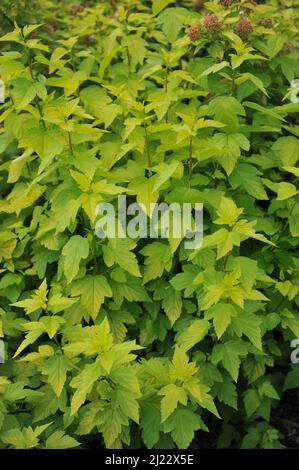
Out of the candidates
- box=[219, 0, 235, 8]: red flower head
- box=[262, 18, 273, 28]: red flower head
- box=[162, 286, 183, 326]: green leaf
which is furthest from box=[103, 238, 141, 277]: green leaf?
box=[262, 18, 273, 28]: red flower head

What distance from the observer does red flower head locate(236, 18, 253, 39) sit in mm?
2816

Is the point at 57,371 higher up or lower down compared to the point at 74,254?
lower down

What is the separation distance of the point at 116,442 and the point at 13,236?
1.15 metres

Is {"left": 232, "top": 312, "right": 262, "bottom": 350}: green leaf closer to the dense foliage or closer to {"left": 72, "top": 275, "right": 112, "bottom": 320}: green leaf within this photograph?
the dense foliage

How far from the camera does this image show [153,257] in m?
2.65

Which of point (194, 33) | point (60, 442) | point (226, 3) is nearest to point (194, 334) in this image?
point (60, 442)

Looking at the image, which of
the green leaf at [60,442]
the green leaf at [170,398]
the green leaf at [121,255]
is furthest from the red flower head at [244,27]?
the green leaf at [60,442]

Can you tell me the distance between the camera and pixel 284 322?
8.80 feet

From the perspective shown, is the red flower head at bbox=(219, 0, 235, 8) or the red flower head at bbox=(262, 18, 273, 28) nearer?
the red flower head at bbox=(219, 0, 235, 8)

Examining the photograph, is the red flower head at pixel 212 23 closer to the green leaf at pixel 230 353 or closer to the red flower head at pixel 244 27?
the red flower head at pixel 244 27

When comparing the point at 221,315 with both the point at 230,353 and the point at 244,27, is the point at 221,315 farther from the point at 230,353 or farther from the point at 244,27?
the point at 244,27

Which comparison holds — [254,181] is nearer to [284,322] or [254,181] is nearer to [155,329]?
[284,322]

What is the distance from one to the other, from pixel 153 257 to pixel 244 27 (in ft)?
4.15
